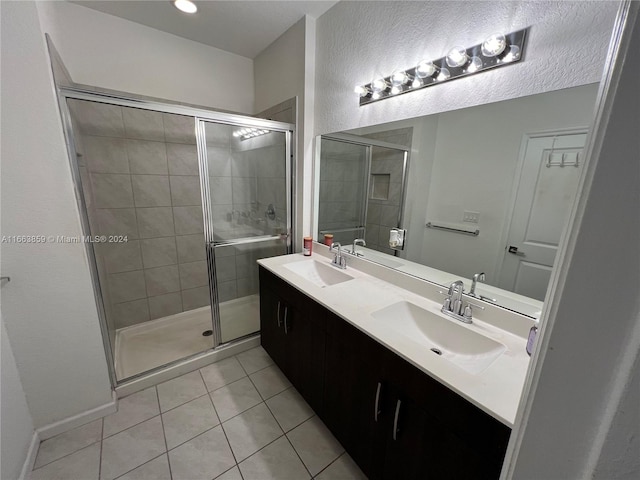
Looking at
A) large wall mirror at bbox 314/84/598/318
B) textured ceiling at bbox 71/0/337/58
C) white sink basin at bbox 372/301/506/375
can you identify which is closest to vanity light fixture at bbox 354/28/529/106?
large wall mirror at bbox 314/84/598/318

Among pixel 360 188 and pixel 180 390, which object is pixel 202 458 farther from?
pixel 360 188

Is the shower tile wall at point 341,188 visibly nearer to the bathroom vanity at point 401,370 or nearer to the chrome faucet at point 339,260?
the chrome faucet at point 339,260

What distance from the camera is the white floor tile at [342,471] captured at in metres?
1.31

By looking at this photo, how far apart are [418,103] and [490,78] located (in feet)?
1.12

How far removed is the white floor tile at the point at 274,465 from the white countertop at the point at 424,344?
86 centimetres

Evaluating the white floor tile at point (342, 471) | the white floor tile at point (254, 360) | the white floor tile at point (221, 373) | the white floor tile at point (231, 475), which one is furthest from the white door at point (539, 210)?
the white floor tile at point (221, 373)

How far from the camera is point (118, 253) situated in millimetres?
2291

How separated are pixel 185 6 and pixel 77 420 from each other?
270 cm

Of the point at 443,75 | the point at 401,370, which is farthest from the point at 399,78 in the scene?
the point at 401,370

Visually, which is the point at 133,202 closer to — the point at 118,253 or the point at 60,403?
the point at 118,253

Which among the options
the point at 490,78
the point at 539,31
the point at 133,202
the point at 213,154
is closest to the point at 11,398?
the point at 133,202

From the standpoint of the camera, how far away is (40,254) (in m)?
1.30

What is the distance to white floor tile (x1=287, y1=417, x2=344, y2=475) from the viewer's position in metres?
1.38

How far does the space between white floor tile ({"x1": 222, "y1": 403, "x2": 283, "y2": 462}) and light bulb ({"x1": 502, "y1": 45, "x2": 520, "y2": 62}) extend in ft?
7.07
